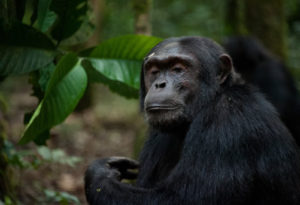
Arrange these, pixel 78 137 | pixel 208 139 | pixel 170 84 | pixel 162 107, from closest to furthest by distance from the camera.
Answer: pixel 208 139 → pixel 162 107 → pixel 170 84 → pixel 78 137

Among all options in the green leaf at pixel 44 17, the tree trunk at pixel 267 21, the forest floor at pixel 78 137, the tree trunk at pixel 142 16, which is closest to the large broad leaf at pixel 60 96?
the green leaf at pixel 44 17

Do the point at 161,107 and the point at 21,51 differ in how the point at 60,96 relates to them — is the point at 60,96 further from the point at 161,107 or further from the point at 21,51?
the point at 161,107

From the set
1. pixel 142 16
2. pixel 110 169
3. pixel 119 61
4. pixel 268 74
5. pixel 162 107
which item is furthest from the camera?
pixel 268 74

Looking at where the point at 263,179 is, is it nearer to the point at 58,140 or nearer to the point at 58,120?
the point at 58,120

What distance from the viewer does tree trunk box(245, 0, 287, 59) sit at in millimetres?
9797

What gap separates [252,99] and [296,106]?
A: 19.3 ft

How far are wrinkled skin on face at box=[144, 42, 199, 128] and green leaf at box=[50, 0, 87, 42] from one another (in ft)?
2.53

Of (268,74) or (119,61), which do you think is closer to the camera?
(119,61)

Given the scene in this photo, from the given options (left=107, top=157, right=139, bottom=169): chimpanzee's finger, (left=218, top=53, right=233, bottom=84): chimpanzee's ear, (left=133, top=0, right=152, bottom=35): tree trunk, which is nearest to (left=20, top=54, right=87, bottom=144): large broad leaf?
(left=107, top=157, right=139, bottom=169): chimpanzee's finger

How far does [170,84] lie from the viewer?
4062 mm

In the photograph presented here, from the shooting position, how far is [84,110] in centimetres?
1025

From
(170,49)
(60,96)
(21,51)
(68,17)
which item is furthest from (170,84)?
(21,51)

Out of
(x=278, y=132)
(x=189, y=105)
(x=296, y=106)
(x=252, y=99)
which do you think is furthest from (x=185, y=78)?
(x=296, y=106)

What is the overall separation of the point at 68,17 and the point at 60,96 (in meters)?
0.79
